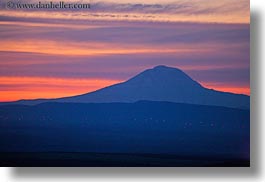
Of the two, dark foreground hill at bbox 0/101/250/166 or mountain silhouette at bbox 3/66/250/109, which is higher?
mountain silhouette at bbox 3/66/250/109

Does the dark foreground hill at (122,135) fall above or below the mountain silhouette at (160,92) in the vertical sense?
below

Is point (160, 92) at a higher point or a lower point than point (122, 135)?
higher

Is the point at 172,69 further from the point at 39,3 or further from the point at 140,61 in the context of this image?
the point at 39,3

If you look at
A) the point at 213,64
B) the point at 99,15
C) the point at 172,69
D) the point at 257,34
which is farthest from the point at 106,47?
the point at 257,34
